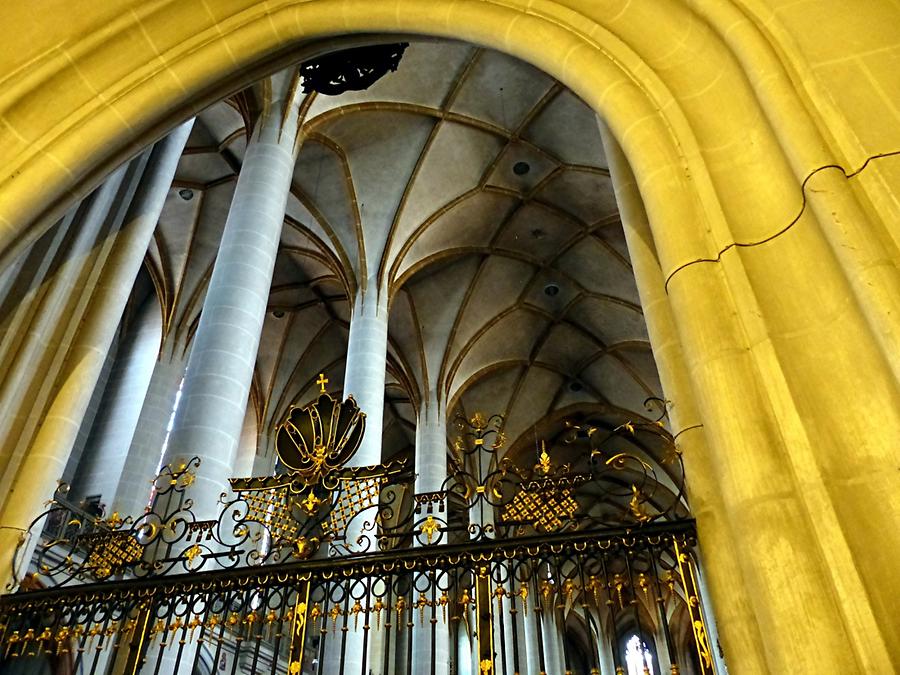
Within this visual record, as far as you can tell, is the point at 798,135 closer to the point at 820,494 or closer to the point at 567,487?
the point at 820,494

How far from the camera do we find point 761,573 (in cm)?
208

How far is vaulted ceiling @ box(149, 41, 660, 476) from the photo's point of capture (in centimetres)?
1209

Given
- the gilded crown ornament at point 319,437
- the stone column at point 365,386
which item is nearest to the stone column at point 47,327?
the gilded crown ornament at point 319,437

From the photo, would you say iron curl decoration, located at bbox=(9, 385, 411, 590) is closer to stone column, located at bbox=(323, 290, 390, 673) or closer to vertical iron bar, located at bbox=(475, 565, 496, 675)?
vertical iron bar, located at bbox=(475, 565, 496, 675)

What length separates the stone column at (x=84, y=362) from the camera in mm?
3931

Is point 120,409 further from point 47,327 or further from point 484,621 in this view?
point 484,621

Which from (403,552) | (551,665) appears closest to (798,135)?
(403,552)

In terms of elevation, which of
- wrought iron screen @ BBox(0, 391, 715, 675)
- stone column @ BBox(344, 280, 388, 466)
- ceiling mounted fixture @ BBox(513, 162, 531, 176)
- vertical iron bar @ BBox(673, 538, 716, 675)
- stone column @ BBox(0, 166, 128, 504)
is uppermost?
ceiling mounted fixture @ BBox(513, 162, 531, 176)

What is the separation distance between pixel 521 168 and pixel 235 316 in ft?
26.5

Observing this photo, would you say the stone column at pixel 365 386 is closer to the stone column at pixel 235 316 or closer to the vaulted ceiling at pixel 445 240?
the vaulted ceiling at pixel 445 240

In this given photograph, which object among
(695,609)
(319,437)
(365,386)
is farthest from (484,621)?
(365,386)

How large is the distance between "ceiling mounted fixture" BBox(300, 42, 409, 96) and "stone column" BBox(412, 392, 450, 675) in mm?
7921

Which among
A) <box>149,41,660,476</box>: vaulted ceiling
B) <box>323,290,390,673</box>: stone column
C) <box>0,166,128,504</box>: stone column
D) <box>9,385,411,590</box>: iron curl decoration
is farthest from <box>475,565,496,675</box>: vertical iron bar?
<box>149,41,660,476</box>: vaulted ceiling

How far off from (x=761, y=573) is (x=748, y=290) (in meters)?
1.07
